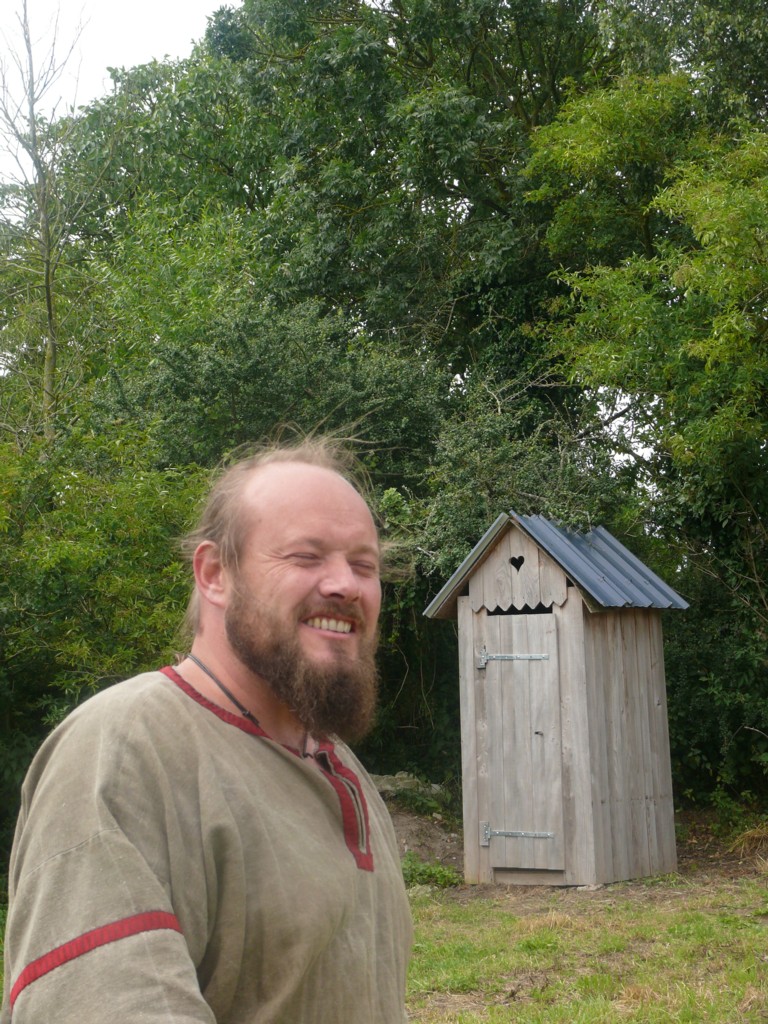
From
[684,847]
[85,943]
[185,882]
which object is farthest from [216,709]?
[684,847]

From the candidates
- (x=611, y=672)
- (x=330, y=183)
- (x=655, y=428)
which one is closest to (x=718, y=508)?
(x=655, y=428)

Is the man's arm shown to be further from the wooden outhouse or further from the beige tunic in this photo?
the wooden outhouse

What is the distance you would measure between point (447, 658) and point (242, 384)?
393cm

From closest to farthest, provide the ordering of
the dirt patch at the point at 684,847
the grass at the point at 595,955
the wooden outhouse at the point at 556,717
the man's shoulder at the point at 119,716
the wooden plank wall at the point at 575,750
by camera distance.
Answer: the man's shoulder at the point at 119,716 → the grass at the point at 595,955 → the wooden plank wall at the point at 575,750 → the wooden outhouse at the point at 556,717 → the dirt patch at the point at 684,847

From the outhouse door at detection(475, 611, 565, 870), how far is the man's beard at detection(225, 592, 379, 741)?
281 inches

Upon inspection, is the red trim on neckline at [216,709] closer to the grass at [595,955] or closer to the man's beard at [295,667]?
the man's beard at [295,667]

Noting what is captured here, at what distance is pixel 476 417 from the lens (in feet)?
38.3

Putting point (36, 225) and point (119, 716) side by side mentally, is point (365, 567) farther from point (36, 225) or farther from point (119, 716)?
point (36, 225)

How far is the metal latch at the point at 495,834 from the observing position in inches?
340

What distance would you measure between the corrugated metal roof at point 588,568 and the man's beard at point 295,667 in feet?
22.7

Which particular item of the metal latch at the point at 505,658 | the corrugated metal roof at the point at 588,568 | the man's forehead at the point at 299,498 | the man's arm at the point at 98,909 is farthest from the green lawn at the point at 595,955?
the man's arm at the point at 98,909

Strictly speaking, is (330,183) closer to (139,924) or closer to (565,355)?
(565,355)

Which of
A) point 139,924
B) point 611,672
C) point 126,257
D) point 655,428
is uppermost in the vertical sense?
point 126,257

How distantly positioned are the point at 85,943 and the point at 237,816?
265 mm
